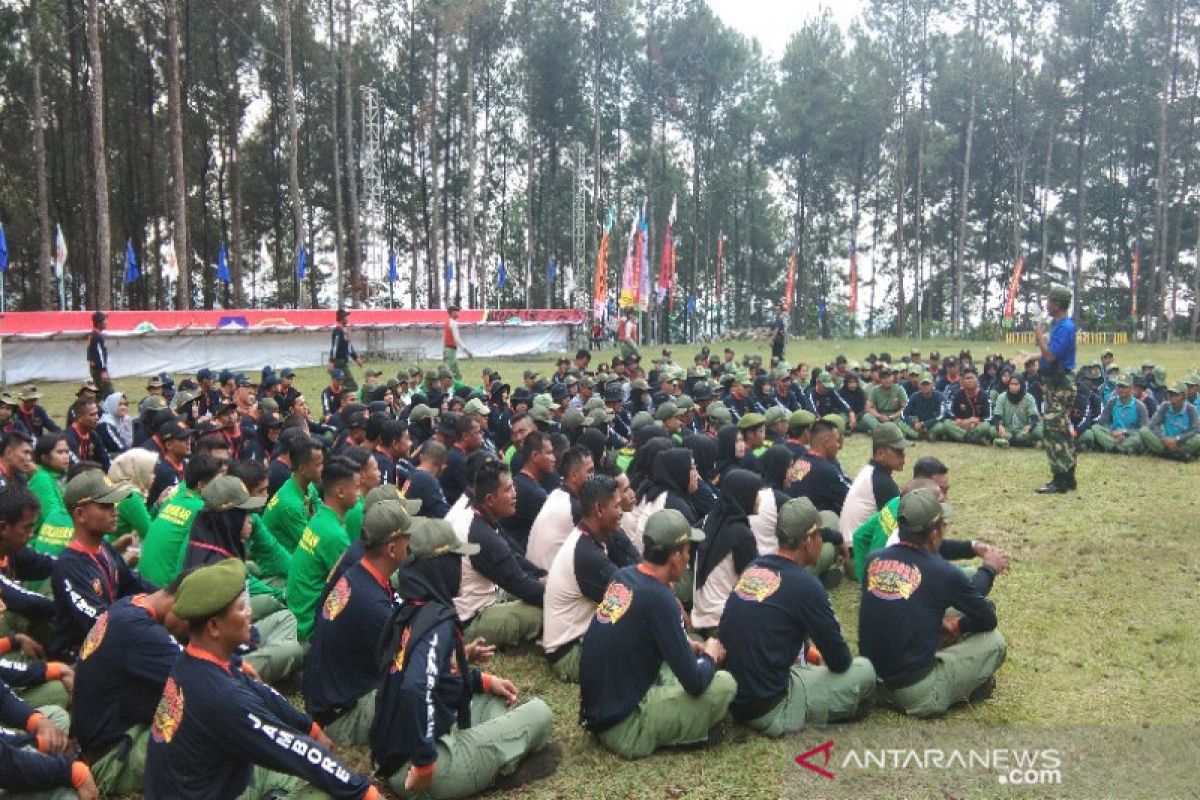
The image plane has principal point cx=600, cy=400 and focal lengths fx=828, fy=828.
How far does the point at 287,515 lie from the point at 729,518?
3.45 m

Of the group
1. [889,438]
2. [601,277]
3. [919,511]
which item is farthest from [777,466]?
[601,277]

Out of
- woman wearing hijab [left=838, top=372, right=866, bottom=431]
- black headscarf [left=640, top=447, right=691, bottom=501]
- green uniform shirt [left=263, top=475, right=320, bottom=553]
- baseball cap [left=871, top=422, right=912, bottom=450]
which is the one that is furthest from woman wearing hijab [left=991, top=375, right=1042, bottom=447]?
green uniform shirt [left=263, top=475, right=320, bottom=553]

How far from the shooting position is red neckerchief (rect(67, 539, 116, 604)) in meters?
4.59

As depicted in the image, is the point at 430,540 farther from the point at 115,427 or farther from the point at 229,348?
the point at 229,348

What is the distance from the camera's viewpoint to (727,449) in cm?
804

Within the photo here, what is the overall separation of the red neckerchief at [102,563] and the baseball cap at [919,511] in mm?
4437

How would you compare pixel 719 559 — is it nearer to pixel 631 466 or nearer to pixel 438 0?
pixel 631 466

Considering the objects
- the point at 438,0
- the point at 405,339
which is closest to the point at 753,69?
the point at 438,0

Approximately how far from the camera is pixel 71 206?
3409 centimetres

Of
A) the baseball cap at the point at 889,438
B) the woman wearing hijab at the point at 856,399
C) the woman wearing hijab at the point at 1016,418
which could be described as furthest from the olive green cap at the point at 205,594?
the woman wearing hijab at the point at 856,399

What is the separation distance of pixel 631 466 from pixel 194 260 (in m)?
36.3

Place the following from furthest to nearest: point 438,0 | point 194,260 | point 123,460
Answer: point 194,260, point 438,0, point 123,460

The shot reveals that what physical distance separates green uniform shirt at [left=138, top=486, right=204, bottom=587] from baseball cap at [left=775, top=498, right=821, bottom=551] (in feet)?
12.3

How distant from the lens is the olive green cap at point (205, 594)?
9.66 feet
